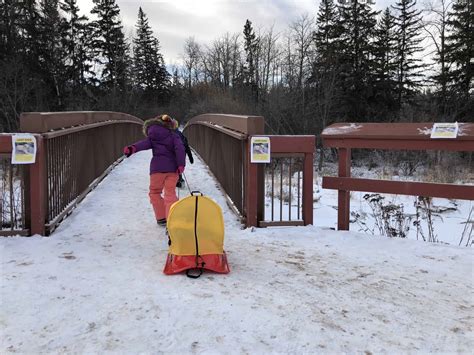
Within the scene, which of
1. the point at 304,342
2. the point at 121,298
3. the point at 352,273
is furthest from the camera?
the point at 352,273

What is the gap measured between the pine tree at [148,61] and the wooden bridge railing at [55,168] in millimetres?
52217

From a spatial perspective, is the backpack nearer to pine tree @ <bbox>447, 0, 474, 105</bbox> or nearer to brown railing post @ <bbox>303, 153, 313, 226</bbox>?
brown railing post @ <bbox>303, 153, 313, 226</bbox>

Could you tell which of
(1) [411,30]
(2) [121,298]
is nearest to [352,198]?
(2) [121,298]

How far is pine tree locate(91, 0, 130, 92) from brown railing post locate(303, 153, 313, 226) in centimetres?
4279

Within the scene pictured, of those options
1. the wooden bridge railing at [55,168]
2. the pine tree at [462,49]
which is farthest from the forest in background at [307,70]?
the wooden bridge railing at [55,168]

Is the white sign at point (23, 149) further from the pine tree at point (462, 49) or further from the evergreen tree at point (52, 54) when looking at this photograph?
the evergreen tree at point (52, 54)

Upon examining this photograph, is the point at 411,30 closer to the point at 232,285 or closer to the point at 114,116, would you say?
the point at 114,116

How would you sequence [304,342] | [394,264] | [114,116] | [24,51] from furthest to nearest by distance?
[24,51] → [114,116] → [394,264] → [304,342]

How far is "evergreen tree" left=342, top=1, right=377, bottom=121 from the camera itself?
116ft

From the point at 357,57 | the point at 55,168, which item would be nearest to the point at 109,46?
the point at 357,57

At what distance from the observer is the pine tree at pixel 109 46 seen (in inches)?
1815

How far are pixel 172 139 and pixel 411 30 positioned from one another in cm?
3841

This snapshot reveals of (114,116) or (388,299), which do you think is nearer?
(388,299)

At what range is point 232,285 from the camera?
3.51 meters
